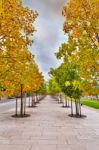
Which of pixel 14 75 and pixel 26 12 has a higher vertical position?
pixel 26 12

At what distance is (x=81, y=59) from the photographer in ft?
50.3

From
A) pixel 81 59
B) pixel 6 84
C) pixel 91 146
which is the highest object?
pixel 81 59

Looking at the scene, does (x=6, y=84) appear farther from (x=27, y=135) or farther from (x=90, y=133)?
(x=90, y=133)

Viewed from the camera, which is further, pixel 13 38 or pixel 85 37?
pixel 85 37

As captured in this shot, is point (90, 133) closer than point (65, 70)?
Yes

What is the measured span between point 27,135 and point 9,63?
3.72m

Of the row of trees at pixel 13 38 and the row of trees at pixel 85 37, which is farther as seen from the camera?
the row of trees at pixel 85 37

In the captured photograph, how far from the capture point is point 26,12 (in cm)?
1355

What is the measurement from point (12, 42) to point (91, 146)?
4.99 metres

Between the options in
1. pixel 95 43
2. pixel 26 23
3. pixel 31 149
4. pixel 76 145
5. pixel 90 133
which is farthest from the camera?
pixel 90 133

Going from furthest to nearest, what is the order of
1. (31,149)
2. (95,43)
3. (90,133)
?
(90,133), (95,43), (31,149)

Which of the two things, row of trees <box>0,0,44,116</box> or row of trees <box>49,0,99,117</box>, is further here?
row of trees <box>49,0,99,117</box>

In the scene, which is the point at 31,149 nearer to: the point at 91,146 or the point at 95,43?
the point at 91,146

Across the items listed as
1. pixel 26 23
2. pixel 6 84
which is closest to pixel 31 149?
pixel 6 84
